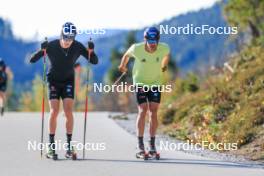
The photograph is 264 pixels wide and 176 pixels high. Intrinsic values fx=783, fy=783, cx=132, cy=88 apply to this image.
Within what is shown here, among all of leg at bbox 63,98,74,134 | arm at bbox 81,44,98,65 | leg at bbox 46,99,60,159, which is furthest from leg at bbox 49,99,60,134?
arm at bbox 81,44,98,65

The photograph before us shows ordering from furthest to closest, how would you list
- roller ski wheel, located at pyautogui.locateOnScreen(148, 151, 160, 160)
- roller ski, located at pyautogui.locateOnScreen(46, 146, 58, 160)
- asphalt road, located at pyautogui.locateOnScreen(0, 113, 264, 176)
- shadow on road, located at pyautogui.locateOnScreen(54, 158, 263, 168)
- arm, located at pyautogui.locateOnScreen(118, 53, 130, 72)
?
arm, located at pyautogui.locateOnScreen(118, 53, 130, 72)
roller ski wheel, located at pyautogui.locateOnScreen(148, 151, 160, 160)
roller ski, located at pyautogui.locateOnScreen(46, 146, 58, 160)
shadow on road, located at pyautogui.locateOnScreen(54, 158, 263, 168)
asphalt road, located at pyautogui.locateOnScreen(0, 113, 264, 176)

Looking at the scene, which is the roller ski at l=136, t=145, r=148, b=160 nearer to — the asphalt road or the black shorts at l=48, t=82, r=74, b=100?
the asphalt road

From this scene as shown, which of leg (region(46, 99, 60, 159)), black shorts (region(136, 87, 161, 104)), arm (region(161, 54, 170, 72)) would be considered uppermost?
arm (region(161, 54, 170, 72))

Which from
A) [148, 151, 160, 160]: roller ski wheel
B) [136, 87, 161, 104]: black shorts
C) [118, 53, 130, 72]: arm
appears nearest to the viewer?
[148, 151, 160, 160]: roller ski wheel

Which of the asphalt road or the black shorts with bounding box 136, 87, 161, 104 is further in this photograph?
the black shorts with bounding box 136, 87, 161, 104

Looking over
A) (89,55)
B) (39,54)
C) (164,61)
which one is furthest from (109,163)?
(39,54)

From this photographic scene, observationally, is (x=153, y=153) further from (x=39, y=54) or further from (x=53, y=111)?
(x=39, y=54)

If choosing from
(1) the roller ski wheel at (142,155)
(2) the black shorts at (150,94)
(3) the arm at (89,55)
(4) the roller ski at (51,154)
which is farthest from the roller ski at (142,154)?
(3) the arm at (89,55)

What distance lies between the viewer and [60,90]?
1224cm

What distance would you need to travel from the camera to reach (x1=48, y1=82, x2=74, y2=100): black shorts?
480 inches

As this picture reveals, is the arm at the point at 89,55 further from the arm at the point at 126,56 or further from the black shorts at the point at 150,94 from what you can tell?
the black shorts at the point at 150,94

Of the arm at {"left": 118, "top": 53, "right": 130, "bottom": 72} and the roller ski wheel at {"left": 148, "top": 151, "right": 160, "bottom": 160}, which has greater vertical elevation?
the arm at {"left": 118, "top": 53, "right": 130, "bottom": 72}

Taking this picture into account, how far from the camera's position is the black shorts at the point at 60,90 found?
1219 centimetres

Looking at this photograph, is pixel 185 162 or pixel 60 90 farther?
pixel 60 90
